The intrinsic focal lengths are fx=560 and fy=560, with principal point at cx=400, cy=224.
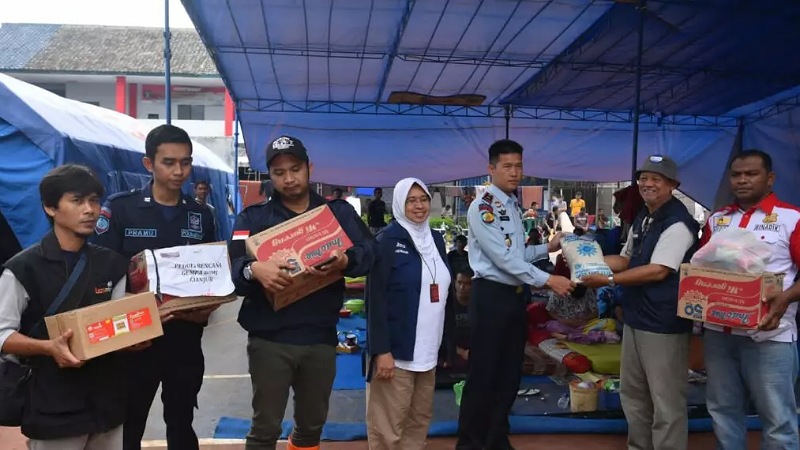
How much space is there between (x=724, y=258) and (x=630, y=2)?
3.25 meters

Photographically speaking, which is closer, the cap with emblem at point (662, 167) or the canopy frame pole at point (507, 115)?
the cap with emblem at point (662, 167)

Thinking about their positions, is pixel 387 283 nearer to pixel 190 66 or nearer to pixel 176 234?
pixel 176 234

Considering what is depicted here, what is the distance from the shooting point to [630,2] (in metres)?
5.14

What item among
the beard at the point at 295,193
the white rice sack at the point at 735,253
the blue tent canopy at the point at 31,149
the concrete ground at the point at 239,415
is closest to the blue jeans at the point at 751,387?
the white rice sack at the point at 735,253

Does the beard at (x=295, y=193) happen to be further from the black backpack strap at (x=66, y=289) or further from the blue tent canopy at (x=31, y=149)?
the blue tent canopy at (x=31, y=149)

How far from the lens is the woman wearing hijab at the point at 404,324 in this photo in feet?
9.39

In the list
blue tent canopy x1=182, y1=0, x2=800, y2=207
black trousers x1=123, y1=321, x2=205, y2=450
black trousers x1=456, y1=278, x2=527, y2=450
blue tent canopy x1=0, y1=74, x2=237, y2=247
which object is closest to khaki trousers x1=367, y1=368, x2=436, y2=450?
black trousers x1=456, y1=278, x2=527, y2=450

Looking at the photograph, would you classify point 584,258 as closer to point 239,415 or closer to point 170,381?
point 170,381

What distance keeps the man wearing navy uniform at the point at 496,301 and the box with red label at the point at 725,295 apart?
2.03 ft

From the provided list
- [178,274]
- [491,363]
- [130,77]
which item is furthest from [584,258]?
[130,77]

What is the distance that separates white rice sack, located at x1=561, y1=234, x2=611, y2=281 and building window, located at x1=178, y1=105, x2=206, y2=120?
2437 centimetres

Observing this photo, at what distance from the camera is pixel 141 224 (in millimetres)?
2557

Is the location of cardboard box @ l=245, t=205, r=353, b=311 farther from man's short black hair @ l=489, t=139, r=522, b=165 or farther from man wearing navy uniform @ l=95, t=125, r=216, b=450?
man's short black hair @ l=489, t=139, r=522, b=165

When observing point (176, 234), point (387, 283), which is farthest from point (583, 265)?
point (176, 234)
